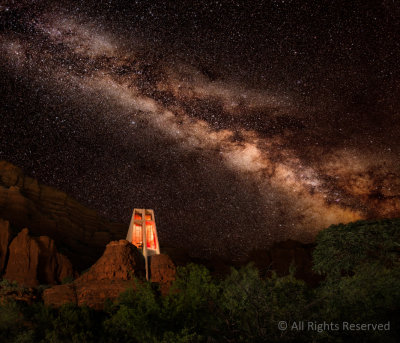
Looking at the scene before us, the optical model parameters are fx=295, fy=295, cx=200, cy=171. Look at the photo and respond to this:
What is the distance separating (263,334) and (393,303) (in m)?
7.98

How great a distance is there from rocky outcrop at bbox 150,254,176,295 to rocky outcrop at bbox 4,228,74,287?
45.3ft

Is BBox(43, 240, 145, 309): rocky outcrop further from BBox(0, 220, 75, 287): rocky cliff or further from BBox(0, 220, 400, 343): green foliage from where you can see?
BBox(0, 220, 75, 287): rocky cliff

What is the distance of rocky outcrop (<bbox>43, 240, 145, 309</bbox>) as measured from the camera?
18.4 meters

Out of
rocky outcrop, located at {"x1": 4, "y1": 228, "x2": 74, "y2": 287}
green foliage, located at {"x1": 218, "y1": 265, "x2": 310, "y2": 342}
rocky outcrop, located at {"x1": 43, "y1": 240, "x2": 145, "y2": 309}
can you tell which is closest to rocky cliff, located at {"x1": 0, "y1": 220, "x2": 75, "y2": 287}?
rocky outcrop, located at {"x1": 4, "y1": 228, "x2": 74, "y2": 287}

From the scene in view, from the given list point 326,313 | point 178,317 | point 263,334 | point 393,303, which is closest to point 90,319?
point 178,317

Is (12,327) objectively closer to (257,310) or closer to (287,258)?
(257,310)

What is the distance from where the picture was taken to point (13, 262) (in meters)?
30.2

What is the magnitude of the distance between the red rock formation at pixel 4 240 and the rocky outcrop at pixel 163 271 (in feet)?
57.6

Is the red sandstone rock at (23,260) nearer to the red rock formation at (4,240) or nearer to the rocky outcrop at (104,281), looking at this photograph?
the red rock formation at (4,240)

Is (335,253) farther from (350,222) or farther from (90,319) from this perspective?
(90,319)

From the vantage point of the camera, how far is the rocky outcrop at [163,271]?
75.5 ft

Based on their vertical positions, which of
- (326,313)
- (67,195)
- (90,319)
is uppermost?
(67,195)

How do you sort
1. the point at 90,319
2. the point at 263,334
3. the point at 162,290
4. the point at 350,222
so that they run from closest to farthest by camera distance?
the point at 263,334
the point at 90,319
the point at 162,290
the point at 350,222

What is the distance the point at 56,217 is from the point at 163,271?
3929 cm
